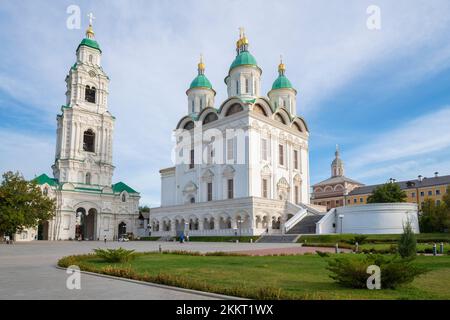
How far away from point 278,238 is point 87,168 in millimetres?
32894

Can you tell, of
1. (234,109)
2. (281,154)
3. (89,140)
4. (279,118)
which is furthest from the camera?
(89,140)

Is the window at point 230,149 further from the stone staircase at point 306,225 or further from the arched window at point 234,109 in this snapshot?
the stone staircase at point 306,225

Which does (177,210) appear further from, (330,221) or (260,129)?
(330,221)

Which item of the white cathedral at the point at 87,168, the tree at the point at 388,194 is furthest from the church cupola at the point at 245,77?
the white cathedral at the point at 87,168

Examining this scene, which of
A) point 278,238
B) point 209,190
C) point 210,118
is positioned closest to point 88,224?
point 209,190

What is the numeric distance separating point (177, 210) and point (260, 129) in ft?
48.4

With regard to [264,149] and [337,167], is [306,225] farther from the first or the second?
[337,167]

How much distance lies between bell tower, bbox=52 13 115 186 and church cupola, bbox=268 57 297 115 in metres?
24.7

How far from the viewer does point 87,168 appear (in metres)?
56.1

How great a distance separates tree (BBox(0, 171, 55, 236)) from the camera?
37.7m

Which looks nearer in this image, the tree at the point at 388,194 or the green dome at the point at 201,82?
the tree at the point at 388,194

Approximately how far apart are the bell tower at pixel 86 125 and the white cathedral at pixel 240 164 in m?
11.0

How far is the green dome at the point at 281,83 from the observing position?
5438cm
